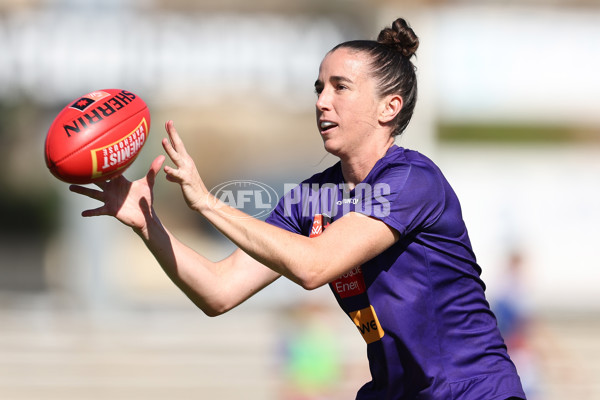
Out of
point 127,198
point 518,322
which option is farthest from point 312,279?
point 518,322

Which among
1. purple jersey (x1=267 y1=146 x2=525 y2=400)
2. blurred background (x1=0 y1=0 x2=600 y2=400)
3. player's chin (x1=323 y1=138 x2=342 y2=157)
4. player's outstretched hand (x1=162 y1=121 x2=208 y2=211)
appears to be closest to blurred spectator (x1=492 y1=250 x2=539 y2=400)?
blurred background (x1=0 y1=0 x2=600 y2=400)

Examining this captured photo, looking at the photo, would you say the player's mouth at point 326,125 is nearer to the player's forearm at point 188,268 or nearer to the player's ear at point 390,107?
the player's ear at point 390,107

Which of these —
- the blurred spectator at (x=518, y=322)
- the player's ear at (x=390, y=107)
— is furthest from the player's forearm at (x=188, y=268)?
the blurred spectator at (x=518, y=322)

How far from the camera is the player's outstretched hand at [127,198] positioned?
3736mm

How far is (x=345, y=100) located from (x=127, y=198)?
0.98 metres

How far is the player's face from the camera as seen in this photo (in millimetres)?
3605

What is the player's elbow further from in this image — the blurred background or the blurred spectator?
the blurred background

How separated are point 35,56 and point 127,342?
581cm

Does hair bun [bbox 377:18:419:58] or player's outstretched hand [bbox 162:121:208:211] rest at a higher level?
hair bun [bbox 377:18:419:58]

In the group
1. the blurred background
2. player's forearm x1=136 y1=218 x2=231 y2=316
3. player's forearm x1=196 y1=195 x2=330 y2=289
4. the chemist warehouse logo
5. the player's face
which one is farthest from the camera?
the blurred background

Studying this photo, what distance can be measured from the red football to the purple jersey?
0.98 m


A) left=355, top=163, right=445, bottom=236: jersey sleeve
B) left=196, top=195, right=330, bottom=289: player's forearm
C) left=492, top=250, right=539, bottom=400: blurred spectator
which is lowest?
left=492, top=250, right=539, bottom=400: blurred spectator

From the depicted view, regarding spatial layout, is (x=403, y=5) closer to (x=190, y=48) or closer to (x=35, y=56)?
(x=190, y=48)

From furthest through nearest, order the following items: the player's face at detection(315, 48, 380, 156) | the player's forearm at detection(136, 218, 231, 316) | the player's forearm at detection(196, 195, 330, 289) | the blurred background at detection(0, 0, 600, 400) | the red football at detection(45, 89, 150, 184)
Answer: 1. the blurred background at detection(0, 0, 600, 400)
2. the player's forearm at detection(136, 218, 231, 316)
3. the red football at detection(45, 89, 150, 184)
4. the player's face at detection(315, 48, 380, 156)
5. the player's forearm at detection(196, 195, 330, 289)
